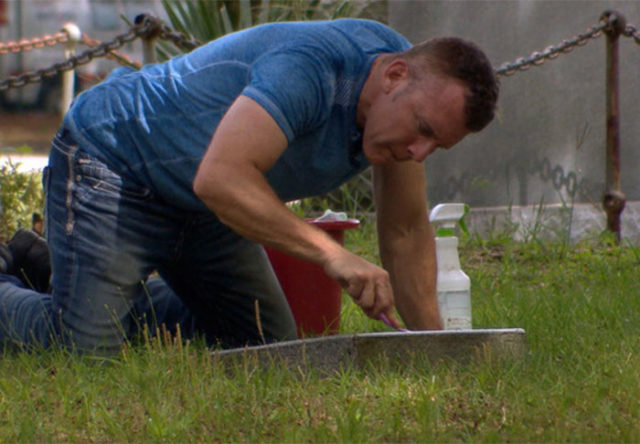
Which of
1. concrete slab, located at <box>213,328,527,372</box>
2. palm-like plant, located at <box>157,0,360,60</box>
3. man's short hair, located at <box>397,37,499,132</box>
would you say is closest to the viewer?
man's short hair, located at <box>397,37,499,132</box>

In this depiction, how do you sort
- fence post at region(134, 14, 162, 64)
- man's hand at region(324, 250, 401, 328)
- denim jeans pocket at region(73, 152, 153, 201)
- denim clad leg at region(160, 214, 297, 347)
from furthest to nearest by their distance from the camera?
fence post at region(134, 14, 162, 64) < denim clad leg at region(160, 214, 297, 347) < denim jeans pocket at region(73, 152, 153, 201) < man's hand at region(324, 250, 401, 328)

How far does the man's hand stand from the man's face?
14.4 inches

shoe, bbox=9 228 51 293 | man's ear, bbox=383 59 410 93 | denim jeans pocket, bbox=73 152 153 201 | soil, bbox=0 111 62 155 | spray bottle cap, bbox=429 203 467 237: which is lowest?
soil, bbox=0 111 62 155

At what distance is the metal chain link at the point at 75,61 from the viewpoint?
4.29 metres

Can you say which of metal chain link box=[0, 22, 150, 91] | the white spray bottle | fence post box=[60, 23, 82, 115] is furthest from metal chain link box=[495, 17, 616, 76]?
fence post box=[60, 23, 82, 115]

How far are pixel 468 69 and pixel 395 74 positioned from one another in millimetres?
201

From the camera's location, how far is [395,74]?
109 inches

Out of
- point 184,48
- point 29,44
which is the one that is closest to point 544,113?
point 184,48

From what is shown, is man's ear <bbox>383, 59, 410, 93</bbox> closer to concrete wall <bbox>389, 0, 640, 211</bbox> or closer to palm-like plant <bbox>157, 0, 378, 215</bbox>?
concrete wall <bbox>389, 0, 640, 211</bbox>

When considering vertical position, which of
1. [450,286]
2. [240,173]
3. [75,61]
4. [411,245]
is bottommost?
[450,286]

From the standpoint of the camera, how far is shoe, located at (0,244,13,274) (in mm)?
4000

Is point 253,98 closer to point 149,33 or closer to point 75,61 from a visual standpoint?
point 75,61

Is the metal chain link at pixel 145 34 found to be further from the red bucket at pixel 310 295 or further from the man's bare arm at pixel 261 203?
the man's bare arm at pixel 261 203

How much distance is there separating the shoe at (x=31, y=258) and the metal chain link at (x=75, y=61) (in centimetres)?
65
